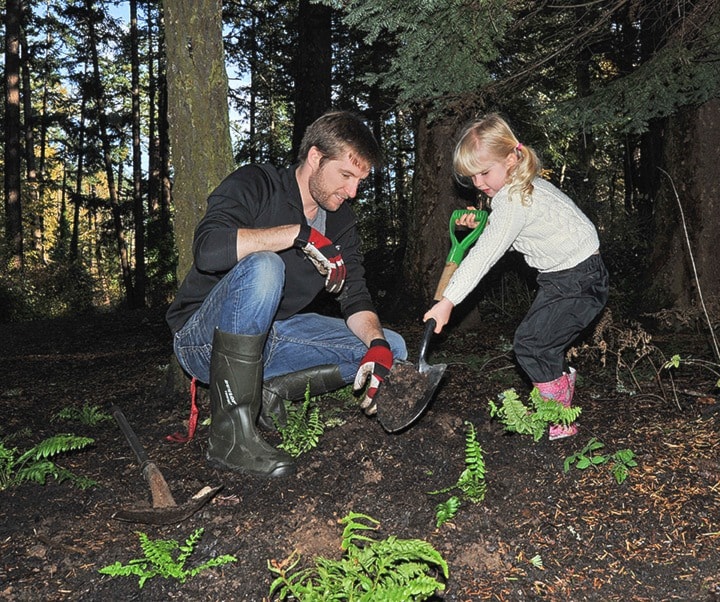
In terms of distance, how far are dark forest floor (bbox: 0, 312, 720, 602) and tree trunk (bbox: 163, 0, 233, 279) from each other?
1340 millimetres

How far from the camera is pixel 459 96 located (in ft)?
13.2

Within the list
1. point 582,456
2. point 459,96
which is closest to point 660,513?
point 582,456

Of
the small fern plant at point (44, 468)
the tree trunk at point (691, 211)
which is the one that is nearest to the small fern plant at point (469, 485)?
the small fern plant at point (44, 468)

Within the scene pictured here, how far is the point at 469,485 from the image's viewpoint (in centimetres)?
260

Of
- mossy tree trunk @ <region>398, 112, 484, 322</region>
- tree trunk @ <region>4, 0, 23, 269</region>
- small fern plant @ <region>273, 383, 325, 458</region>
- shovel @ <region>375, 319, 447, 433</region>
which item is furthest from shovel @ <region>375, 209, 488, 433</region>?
tree trunk @ <region>4, 0, 23, 269</region>

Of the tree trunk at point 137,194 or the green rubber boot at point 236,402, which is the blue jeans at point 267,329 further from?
the tree trunk at point 137,194

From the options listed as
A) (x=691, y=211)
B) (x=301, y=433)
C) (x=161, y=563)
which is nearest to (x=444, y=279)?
(x=301, y=433)

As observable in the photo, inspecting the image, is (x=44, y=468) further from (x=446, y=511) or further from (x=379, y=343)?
(x=446, y=511)

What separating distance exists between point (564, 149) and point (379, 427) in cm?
1000

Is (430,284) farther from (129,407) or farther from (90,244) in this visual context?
(90,244)

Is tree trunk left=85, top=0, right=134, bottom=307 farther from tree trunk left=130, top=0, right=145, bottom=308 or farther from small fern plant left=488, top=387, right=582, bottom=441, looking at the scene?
small fern plant left=488, top=387, right=582, bottom=441

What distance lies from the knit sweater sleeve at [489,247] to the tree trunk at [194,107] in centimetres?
184

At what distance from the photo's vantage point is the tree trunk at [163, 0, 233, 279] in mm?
3898

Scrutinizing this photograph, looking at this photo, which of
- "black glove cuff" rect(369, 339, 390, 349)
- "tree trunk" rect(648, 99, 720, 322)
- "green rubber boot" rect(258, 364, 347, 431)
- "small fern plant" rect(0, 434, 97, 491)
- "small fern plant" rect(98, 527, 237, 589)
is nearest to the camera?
"small fern plant" rect(98, 527, 237, 589)
